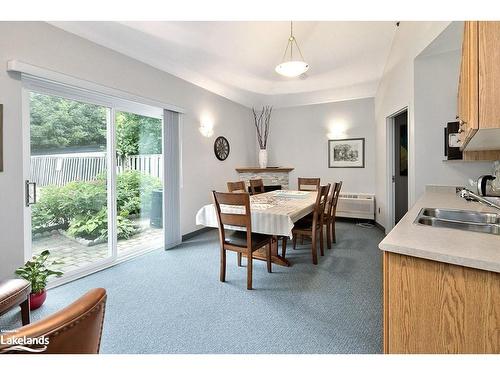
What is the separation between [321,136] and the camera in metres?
5.77

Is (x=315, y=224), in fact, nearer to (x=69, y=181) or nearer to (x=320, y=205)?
(x=320, y=205)

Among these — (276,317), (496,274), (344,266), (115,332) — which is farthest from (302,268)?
(496,274)

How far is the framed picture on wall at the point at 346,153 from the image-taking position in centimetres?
542

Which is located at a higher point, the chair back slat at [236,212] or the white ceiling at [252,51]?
the white ceiling at [252,51]

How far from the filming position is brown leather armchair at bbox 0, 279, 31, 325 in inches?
65.3

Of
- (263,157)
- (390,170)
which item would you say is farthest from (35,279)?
(390,170)

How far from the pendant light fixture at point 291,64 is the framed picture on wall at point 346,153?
6.66 feet

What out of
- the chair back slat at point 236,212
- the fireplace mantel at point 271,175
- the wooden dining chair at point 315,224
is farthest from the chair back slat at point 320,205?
the fireplace mantel at point 271,175

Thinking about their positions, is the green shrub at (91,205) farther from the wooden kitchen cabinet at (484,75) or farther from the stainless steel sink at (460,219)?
the wooden kitchen cabinet at (484,75)

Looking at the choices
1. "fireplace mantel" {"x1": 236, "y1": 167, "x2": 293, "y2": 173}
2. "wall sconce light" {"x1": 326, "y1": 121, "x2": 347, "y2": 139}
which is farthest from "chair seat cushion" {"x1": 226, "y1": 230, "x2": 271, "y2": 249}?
"wall sconce light" {"x1": 326, "y1": 121, "x2": 347, "y2": 139}

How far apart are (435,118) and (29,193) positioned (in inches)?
170

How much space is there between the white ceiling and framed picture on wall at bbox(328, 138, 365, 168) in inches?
35.1

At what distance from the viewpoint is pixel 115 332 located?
188 centimetres
